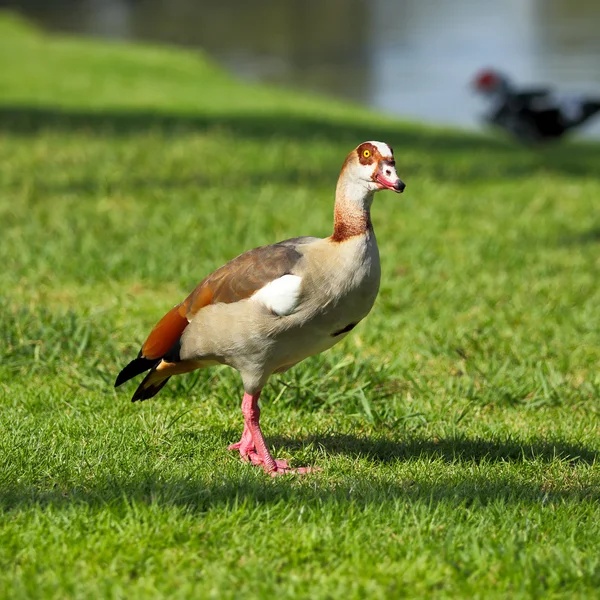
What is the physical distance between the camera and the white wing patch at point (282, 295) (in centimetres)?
396

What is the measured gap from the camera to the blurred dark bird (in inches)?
512

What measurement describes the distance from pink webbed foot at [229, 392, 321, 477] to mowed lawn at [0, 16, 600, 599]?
0.32ft

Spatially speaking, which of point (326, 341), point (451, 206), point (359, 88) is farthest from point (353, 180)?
point (359, 88)

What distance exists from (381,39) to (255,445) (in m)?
25.3

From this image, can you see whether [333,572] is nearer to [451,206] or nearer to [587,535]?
[587,535]

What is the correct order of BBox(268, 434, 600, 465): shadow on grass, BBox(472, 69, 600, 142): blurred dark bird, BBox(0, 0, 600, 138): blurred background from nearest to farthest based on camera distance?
1. BBox(268, 434, 600, 465): shadow on grass
2. BBox(472, 69, 600, 142): blurred dark bird
3. BBox(0, 0, 600, 138): blurred background

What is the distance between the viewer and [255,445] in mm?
4242

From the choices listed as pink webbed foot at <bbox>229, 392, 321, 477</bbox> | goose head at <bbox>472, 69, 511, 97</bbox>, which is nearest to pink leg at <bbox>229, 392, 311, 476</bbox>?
pink webbed foot at <bbox>229, 392, 321, 477</bbox>

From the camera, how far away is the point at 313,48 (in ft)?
89.0

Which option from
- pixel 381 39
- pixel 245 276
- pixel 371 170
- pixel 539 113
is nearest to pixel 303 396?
pixel 245 276

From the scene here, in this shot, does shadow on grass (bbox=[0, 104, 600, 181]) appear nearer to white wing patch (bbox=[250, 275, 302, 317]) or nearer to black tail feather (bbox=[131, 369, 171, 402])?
black tail feather (bbox=[131, 369, 171, 402])

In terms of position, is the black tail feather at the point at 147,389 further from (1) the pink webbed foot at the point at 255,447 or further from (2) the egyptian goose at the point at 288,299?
(1) the pink webbed foot at the point at 255,447

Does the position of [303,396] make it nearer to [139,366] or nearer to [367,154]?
[139,366]

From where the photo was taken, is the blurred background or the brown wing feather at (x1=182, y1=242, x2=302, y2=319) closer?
the brown wing feather at (x1=182, y1=242, x2=302, y2=319)
